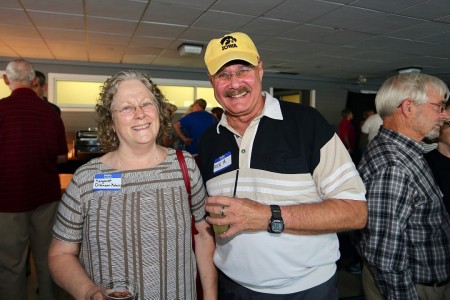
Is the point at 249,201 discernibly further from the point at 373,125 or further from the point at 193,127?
the point at 373,125

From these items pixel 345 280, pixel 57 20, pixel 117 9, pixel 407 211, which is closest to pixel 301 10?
pixel 117 9

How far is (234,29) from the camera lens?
204 inches

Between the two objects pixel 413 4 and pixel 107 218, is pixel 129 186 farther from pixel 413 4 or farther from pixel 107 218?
pixel 413 4

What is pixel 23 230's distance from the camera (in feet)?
8.27

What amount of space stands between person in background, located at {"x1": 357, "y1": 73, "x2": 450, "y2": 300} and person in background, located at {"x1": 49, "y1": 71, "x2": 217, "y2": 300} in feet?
2.64

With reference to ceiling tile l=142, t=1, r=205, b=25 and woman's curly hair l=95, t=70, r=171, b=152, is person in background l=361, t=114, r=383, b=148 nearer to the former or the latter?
ceiling tile l=142, t=1, r=205, b=25

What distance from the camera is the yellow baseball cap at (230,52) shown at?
4.59ft

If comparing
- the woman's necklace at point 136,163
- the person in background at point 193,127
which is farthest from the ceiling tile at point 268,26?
the woman's necklace at point 136,163

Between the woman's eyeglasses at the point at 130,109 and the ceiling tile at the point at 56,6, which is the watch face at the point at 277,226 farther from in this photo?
the ceiling tile at the point at 56,6

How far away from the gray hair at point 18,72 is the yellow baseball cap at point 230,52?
1773mm

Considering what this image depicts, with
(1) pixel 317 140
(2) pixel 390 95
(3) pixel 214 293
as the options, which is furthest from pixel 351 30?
(3) pixel 214 293

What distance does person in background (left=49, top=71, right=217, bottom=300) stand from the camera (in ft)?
4.01

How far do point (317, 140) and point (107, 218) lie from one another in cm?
85

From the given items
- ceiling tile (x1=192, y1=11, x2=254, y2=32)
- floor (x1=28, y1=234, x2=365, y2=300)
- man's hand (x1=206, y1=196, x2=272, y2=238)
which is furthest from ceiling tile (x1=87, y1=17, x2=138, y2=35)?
man's hand (x1=206, y1=196, x2=272, y2=238)
